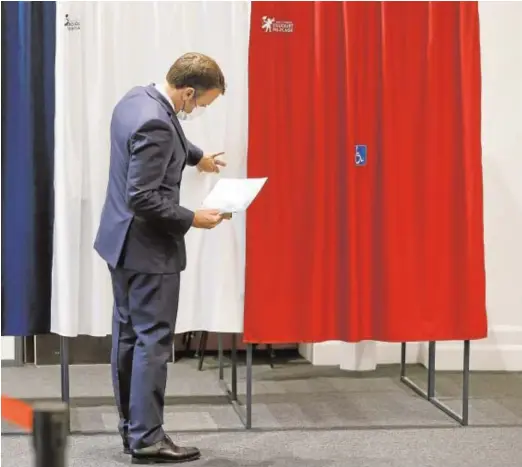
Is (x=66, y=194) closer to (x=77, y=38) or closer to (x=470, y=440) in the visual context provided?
(x=77, y=38)

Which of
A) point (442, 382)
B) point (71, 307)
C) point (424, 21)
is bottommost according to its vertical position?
point (442, 382)

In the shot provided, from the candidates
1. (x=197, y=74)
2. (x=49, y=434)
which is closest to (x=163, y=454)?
(x=197, y=74)

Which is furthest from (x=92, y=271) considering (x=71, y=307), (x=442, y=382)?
(x=442, y=382)

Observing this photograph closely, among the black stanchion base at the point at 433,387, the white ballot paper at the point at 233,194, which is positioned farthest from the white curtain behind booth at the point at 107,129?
the black stanchion base at the point at 433,387

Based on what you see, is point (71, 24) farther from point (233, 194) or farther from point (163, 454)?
point (163, 454)

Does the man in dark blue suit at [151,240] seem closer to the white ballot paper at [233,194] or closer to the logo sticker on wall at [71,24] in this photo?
the white ballot paper at [233,194]

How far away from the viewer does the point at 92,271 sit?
3.54 m

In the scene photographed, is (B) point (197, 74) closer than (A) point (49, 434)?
No

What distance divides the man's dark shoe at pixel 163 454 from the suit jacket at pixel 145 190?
23.3 inches

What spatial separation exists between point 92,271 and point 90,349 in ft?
4.71

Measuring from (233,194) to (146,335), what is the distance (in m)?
0.55

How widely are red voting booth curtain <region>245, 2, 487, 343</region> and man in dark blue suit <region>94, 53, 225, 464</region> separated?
421 millimetres

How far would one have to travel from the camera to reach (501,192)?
15.7ft

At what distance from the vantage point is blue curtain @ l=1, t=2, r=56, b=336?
3.43 meters
